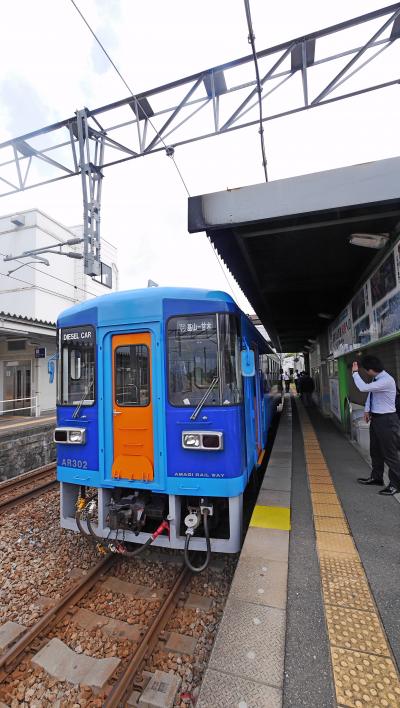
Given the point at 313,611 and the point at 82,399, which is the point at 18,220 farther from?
the point at 313,611

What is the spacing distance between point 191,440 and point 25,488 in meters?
5.56

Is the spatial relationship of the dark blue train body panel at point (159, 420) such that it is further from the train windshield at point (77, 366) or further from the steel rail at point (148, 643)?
the steel rail at point (148, 643)

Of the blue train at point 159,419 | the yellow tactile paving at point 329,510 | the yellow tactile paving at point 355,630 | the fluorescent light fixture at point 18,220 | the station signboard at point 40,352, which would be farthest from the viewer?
the fluorescent light fixture at point 18,220

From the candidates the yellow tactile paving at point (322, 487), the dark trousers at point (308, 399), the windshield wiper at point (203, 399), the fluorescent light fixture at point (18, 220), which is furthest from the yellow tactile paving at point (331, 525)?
the fluorescent light fixture at point (18, 220)

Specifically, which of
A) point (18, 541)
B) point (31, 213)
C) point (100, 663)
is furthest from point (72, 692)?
point (31, 213)

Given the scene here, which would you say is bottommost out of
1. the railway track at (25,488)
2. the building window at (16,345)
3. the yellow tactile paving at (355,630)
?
the railway track at (25,488)

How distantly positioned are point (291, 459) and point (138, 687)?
4.88m

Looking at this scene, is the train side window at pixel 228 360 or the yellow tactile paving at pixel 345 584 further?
the train side window at pixel 228 360

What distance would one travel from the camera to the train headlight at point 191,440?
3189mm

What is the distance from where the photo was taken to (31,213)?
22.6m

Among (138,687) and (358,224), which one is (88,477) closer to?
(138,687)

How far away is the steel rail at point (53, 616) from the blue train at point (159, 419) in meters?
0.34

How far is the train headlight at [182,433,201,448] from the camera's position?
3.19 m

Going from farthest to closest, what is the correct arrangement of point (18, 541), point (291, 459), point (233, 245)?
point (291, 459), point (233, 245), point (18, 541)
